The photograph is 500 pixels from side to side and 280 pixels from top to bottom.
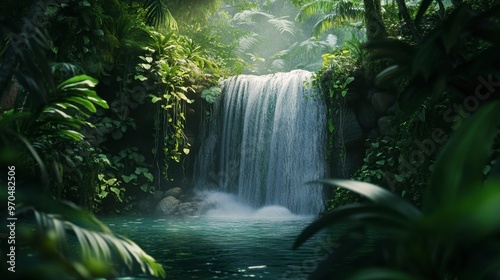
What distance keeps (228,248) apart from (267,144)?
6.92 metres

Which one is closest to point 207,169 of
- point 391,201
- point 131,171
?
point 131,171

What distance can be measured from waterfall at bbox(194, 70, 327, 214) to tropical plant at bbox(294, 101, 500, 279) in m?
9.78

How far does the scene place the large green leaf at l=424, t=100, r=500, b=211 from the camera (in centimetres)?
158

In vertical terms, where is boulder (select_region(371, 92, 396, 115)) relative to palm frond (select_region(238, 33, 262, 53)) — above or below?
below

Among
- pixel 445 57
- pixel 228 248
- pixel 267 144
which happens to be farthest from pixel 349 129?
pixel 445 57

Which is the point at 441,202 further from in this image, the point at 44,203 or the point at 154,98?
the point at 154,98

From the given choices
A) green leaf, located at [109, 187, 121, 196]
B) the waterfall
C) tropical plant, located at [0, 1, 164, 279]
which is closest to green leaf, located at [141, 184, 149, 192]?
green leaf, located at [109, 187, 121, 196]

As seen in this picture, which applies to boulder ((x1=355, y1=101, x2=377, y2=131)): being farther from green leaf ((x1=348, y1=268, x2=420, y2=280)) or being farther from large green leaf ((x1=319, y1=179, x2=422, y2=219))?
green leaf ((x1=348, y1=268, x2=420, y2=280))

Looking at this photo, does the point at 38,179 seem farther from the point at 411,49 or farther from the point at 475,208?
the point at 475,208

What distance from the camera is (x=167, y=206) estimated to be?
37.3ft

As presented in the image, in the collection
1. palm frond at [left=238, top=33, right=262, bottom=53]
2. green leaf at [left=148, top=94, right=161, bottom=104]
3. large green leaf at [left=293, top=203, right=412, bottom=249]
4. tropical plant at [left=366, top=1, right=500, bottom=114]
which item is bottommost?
large green leaf at [left=293, top=203, right=412, bottom=249]

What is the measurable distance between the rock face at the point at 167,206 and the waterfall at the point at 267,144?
1371mm

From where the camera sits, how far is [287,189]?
11.9 m

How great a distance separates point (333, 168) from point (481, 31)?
938 centimetres
